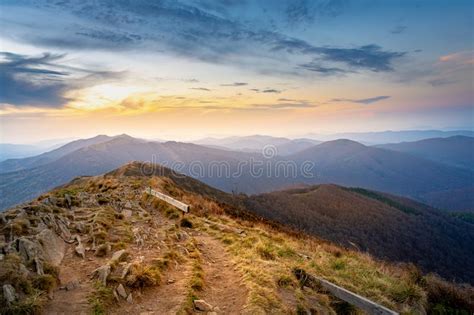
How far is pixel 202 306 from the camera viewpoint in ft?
21.1

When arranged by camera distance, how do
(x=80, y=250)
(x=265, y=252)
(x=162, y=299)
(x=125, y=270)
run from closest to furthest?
(x=162, y=299) → (x=125, y=270) → (x=80, y=250) → (x=265, y=252)

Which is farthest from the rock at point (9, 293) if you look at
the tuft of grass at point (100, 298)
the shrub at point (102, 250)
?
the shrub at point (102, 250)

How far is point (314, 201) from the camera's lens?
5354 inches

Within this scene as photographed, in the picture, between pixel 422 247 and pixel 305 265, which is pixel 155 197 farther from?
pixel 422 247

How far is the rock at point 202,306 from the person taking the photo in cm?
641

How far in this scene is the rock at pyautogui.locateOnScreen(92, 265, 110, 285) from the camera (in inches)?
263

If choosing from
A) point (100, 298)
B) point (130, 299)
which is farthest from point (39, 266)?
point (130, 299)

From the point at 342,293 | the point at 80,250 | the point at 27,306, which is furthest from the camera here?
the point at 80,250

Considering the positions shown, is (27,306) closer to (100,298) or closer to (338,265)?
(100,298)

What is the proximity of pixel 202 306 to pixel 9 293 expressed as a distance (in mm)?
3824

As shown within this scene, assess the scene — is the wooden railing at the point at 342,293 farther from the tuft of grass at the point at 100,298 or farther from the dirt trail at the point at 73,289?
the dirt trail at the point at 73,289

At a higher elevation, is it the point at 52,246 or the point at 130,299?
the point at 52,246

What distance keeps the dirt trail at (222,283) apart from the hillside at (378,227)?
76.3 meters

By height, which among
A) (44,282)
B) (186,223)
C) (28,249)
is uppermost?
(28,249)
